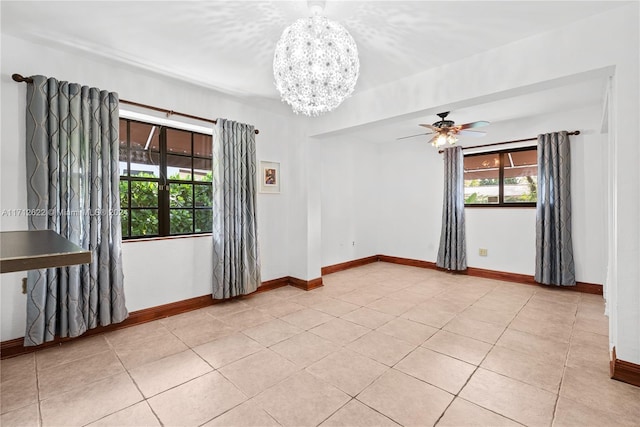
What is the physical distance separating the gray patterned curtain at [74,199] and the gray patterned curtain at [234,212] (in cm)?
100

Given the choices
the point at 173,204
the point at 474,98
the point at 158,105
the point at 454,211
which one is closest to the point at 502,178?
the point at 454,211

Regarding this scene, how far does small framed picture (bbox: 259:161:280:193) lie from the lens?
13.4 feet

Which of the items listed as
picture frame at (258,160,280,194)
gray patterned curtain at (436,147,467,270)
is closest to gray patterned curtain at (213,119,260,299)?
picture frame at (258,160,280,194)

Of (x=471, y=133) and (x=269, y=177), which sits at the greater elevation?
(x=471, y=133)

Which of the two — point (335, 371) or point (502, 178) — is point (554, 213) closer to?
point (502, 178)

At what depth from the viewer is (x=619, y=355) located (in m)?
2.05

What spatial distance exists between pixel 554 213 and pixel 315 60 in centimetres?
419

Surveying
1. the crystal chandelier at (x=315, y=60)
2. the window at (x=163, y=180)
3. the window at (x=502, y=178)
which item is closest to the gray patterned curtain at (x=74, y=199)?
the window at (x=163, y=180)

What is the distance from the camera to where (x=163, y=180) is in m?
3.28

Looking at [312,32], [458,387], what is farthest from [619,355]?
[312,32]

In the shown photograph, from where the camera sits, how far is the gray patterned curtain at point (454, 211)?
5035 millimetres

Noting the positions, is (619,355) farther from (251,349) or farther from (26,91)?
(26,91)

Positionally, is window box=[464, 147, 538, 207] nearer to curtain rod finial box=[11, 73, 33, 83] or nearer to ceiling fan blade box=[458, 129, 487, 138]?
ceiling fan blade box=[458, 129, 487, 138]

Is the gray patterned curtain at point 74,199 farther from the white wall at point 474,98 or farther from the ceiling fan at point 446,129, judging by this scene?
the ceiling fan at point 446,129
